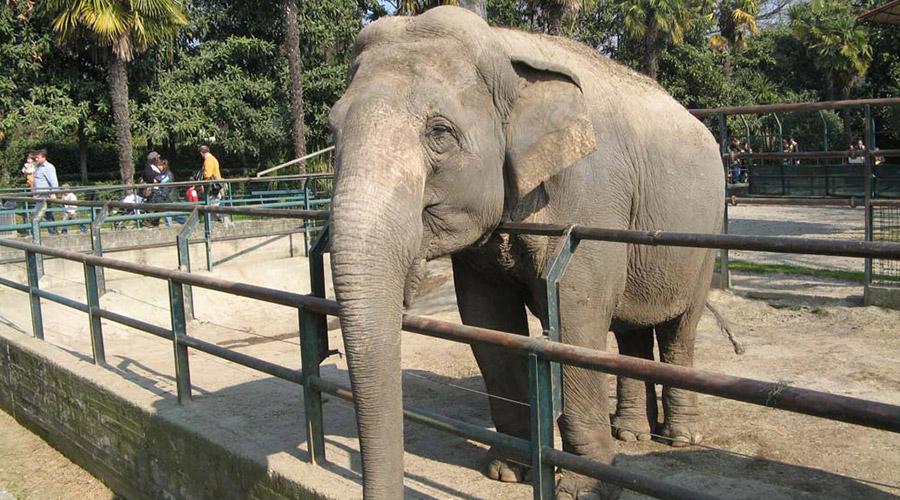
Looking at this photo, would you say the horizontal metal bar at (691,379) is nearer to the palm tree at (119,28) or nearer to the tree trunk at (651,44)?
the palm tree at (119,28)

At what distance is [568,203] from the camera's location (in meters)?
3.93

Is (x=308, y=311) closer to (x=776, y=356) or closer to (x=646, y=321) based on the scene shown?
(x=646, y=321)

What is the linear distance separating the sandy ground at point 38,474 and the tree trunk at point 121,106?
15261mm


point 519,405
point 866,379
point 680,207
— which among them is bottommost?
point 866,379

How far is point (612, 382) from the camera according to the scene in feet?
20.9

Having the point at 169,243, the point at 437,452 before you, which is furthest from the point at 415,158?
the point at 169,243

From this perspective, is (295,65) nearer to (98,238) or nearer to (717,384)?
(98,238)

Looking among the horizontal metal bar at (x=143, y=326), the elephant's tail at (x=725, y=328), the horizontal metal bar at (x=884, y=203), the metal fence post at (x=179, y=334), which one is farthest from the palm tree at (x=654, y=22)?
the metal fence post at (x=179, y=334)

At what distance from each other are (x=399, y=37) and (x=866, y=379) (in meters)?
4.52

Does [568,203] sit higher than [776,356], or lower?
higher

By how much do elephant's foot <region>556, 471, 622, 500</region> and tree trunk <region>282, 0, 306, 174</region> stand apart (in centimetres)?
2102

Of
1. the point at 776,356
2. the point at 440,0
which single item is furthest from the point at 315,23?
the point at 776,356

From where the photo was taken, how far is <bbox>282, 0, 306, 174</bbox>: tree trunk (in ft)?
75.9

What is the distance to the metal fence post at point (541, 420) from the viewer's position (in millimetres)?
2871
